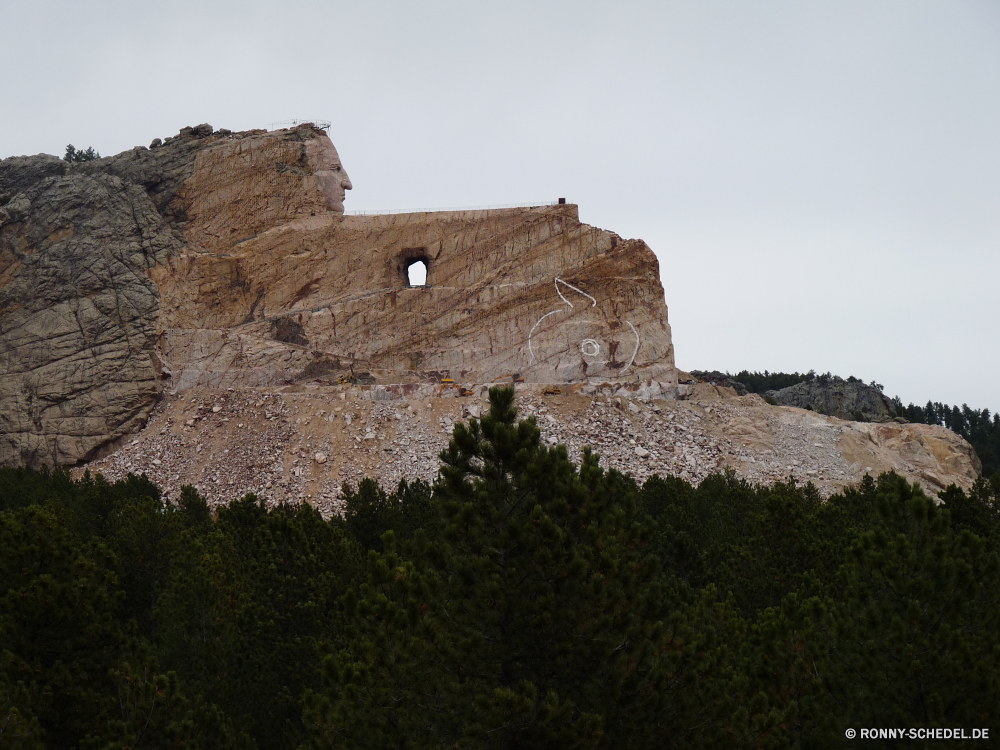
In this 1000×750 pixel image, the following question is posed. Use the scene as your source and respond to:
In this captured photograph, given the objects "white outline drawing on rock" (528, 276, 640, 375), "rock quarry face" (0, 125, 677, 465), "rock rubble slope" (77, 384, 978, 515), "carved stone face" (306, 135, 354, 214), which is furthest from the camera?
"carved stone face" (306, 135, 354, 214)

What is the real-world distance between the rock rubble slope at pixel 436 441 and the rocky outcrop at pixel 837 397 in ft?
82.3

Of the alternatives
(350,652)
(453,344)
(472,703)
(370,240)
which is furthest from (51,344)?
(472,703)

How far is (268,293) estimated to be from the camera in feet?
184

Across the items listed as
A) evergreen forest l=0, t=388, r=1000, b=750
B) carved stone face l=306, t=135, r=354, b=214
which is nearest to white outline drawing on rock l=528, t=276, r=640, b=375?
carved stone face l=306, t=135, r=354, b=214

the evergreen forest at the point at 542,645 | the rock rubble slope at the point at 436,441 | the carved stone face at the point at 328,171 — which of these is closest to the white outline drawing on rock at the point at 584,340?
the rock rubble slope at the point at 436,441

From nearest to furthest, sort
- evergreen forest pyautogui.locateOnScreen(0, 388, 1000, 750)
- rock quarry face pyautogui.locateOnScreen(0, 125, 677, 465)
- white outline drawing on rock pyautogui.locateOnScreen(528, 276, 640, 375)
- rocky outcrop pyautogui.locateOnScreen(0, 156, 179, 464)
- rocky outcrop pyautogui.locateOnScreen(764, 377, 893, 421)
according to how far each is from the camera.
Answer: evergreen forest pyautogui.locateOnScreen(0, 388, 1000, 750) < rocky outcrop pyautogui.locateOnScreen(0, 156, 179, 464) < rock quarry face pyautogui.locateOnScreen(0, 125, 677, 465) < white outline drawing on rock pyautogui.locateOnScreen(528, 276, 640, 375) < rocky outcrop pyautogui.locateOnScreen(764, 377, 893, 421)

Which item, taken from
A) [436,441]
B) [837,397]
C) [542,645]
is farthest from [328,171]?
[542,645]

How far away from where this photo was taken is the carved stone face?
58.0 metres

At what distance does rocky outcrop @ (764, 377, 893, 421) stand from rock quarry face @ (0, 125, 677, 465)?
29610mm

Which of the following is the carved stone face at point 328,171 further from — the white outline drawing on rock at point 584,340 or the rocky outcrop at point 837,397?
the rocky outcrop at point 837,397

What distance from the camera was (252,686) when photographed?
17.3m

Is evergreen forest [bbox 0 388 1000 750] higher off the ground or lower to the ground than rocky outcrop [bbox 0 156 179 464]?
lower

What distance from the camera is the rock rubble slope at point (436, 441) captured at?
4472cm

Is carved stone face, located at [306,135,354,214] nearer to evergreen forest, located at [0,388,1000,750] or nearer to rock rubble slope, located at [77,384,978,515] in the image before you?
rock rubble slope, located at [77,384,978,515]
